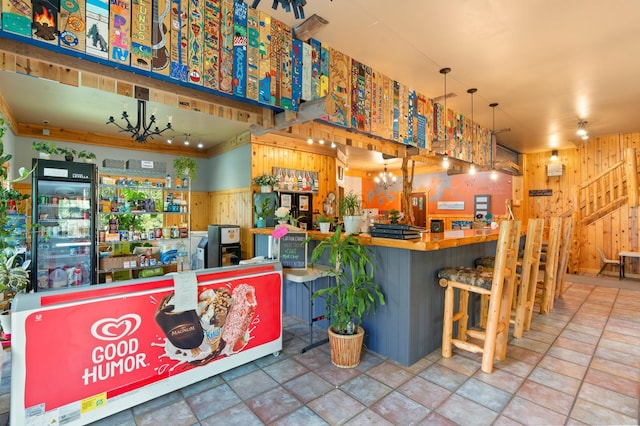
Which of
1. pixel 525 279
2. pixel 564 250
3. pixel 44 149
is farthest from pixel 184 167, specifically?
pixel 564 250

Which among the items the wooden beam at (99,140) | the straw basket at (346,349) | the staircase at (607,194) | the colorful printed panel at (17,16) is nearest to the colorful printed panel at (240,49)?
the colorful printed panel at (17,16)

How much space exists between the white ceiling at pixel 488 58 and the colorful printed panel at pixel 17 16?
5.25ft

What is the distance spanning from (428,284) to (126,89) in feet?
9.50

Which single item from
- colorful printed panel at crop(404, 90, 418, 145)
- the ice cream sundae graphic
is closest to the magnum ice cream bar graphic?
the ice cream sundae graphic

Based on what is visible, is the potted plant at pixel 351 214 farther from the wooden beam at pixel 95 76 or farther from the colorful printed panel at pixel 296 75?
the wooden beam at pixel 95 76

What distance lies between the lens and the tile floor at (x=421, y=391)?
193 cm

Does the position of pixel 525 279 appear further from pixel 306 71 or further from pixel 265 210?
pixel 265 210

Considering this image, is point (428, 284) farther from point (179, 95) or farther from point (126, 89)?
point (126, 89)

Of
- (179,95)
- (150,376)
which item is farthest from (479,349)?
Answer: (179,95)

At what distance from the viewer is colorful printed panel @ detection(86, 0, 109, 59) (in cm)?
190

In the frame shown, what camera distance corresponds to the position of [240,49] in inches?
102

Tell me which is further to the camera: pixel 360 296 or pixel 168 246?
pixel 168 246

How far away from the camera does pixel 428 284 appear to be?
2.83m

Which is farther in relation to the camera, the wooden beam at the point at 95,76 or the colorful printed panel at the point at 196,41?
the colorful printed panel at the point at 196,41
